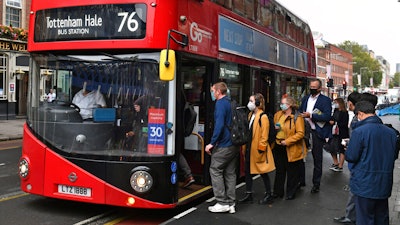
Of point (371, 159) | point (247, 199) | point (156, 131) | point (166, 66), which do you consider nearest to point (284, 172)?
point (247, 199)

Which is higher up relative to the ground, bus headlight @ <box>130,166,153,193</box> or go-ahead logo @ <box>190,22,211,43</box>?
go-ahead logo @ <box>190,22,211,43</box>

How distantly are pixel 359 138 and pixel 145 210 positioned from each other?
3.52m

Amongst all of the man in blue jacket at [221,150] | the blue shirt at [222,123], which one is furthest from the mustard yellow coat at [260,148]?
the blue shirt at [222,123]

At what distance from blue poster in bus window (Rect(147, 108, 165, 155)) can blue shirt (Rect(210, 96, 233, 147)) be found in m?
0.73

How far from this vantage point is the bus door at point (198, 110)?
21.9 feet

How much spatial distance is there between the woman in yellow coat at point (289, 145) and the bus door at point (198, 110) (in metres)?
1.18

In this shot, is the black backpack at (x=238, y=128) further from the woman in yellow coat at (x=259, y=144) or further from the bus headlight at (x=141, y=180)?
the bus headlight at (x=141, y=180)

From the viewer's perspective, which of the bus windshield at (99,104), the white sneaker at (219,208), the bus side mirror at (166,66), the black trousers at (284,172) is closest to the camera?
the bus side mirror at (166,66)

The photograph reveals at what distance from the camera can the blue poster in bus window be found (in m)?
5.45

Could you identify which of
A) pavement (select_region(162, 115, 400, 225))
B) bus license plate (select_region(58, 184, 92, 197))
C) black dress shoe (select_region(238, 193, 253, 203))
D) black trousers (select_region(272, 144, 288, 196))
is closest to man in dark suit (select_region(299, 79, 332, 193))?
pavement (select_region(162, 115, 400, 225))

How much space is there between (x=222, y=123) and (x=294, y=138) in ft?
4.92

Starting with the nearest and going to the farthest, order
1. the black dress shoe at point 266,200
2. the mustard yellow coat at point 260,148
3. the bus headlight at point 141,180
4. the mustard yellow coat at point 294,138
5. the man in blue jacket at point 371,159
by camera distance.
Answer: the man in blue jacket at point 371,159 → the bus headlight at point 141,180 → the mustard yellow coat at point 260,148 → the black dress shoe at point 266,200 → the mustard yellow coat at point 294,138

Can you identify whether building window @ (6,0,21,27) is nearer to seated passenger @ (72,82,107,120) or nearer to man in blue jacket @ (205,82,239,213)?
seated passenger @ (72,82,107,120)

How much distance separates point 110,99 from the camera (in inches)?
221
